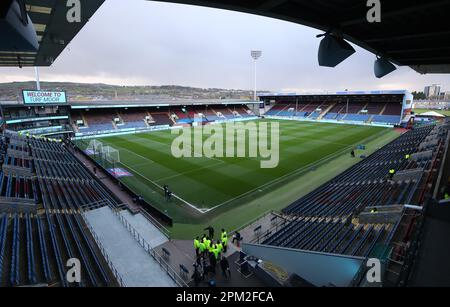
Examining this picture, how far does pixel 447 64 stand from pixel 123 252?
45.5ft

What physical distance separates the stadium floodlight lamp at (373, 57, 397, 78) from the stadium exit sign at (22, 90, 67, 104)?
Answer: 37.2 metres

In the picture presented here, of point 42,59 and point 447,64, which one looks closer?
point 447,64

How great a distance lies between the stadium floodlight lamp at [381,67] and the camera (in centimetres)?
651

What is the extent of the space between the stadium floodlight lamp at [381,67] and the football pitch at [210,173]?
9.03m

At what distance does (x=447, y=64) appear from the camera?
820 centimetres

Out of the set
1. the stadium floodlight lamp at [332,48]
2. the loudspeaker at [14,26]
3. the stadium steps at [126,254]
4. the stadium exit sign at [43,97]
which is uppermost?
the stadium exit sign at [43,97]

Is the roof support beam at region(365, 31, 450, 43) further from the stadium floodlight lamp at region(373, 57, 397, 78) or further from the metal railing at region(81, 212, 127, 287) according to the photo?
the metal railing at region(81, 212, 127, 287)

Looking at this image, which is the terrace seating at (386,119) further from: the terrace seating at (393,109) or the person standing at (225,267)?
the person standing at (225,267)

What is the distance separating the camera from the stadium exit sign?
29.4 meters

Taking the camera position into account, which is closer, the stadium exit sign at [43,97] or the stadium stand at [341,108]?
the stadium exit sign at [43,97]

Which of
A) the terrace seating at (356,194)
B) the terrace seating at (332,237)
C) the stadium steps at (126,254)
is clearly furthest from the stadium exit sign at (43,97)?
the terrace seating at (332,237)

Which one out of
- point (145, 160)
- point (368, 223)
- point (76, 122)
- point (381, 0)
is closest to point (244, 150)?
point (145, 160)

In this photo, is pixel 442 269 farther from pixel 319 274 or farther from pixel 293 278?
pixel 293 278

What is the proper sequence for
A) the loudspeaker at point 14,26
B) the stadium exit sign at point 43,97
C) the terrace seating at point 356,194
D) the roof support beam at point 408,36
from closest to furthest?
the loudspeaker at point 14,26
the roof support beam at point 408,36
the terrace seating at point 356,194
the stadium exit sign at point 43,97
